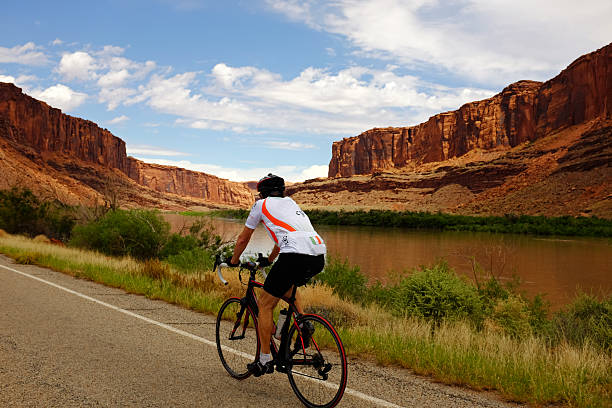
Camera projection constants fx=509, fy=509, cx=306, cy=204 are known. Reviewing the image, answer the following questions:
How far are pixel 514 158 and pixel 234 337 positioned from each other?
10909 cm

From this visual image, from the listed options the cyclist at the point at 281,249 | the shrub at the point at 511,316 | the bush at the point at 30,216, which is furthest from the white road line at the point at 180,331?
the bush at the point at 30,216

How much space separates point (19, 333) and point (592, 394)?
631cm

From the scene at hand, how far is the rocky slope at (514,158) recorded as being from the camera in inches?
3022

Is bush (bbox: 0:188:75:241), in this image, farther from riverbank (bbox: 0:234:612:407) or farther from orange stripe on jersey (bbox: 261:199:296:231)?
orange stripe on jersey (bbox: 261:199:296:231)

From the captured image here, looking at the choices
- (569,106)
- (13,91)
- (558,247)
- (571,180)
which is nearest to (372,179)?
(569,106)

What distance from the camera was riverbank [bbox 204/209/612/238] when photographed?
2190 inches

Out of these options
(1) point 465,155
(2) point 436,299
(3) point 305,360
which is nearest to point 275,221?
(3) point 305,360

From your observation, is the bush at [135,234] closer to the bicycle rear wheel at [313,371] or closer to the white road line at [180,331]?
the white road line at [180,331]

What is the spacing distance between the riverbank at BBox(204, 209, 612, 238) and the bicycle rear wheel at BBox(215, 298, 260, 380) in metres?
52.3

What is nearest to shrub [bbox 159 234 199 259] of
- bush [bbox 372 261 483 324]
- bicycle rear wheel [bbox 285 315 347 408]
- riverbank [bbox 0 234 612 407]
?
riverbank [bbox 0 234 612 407]

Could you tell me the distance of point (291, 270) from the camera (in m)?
4.03

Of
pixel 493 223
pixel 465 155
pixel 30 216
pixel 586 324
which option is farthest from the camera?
pixel 465 155

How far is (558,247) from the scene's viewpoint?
40.2m

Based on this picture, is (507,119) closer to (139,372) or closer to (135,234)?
(135,234)
